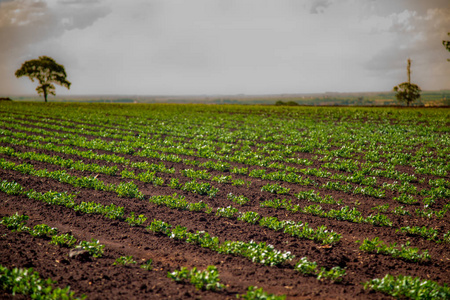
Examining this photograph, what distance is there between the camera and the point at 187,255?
694cm

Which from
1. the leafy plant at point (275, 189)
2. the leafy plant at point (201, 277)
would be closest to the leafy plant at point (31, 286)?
the leafy plant at point (201, 277)

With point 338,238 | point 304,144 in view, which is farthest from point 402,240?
point 304,144

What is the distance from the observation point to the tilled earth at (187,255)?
226 inches

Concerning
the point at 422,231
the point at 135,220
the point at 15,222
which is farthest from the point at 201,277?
the point at 422,231

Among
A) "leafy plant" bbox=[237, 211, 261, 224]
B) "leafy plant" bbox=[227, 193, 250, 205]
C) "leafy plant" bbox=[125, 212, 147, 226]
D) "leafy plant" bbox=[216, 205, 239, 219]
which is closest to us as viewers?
"leafy plant" bbox=[125, 212, 147, 226]

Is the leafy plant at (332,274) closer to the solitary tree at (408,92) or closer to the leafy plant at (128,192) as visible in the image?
the leafy plant at (128,192)

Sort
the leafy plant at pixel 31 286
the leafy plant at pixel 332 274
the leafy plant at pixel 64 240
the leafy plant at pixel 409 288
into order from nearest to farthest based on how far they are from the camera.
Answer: the leafy plant at pixel 31 286
the leafy plant at pixel 409 288
the leafy plant at pixel 332 274
the leafy plant at pixel 64 240

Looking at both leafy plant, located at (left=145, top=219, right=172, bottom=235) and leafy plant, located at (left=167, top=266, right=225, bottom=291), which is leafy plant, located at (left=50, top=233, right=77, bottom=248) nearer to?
leafy plant, located at (left=145, top=219, right=172, bottom=235)

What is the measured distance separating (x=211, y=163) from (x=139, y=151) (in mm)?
5255

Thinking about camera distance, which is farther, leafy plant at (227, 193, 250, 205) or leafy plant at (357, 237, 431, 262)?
leafy plant at (227, 193, 250, 205)

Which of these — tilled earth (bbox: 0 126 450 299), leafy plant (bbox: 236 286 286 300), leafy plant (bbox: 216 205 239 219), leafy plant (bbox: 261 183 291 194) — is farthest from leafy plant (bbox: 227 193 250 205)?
leafy plant (bbox: 236 286 286 300)

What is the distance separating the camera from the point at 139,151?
17.4 metres

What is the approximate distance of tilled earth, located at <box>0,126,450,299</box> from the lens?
5746mm

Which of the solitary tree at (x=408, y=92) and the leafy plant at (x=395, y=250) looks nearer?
the leafy plant at (x=395, y=250)
